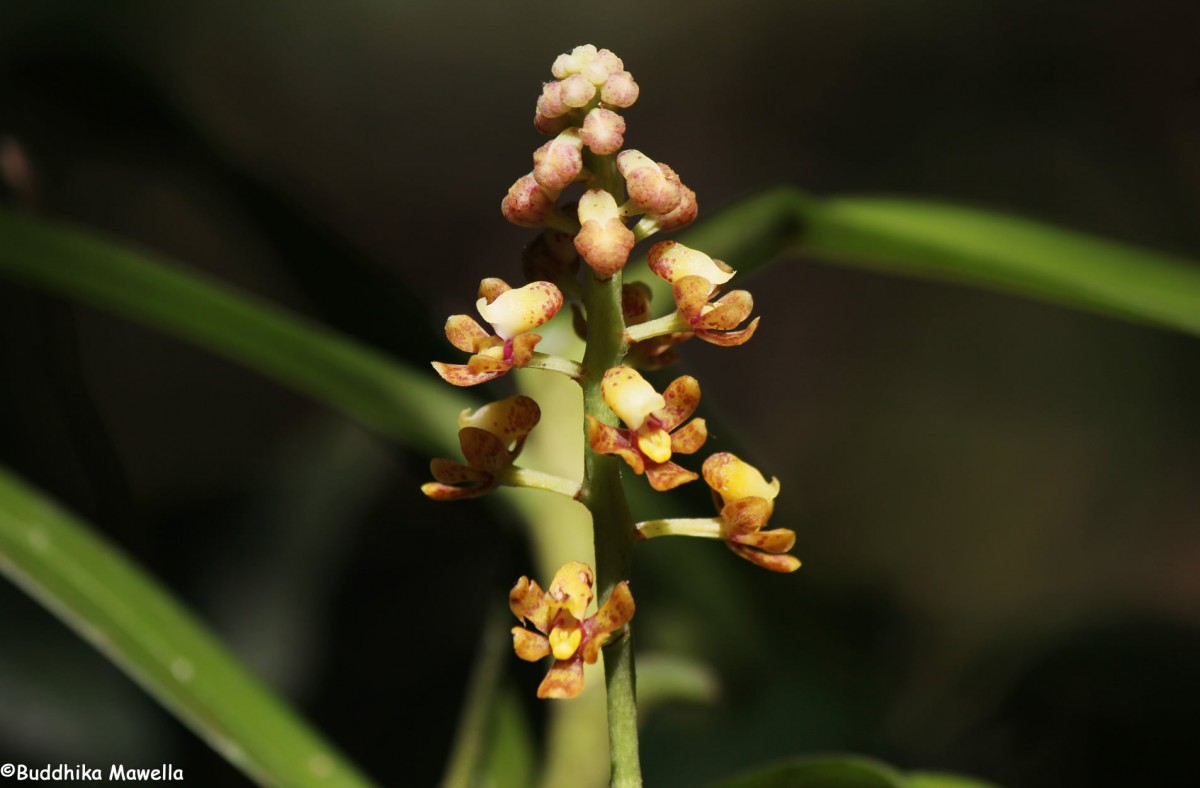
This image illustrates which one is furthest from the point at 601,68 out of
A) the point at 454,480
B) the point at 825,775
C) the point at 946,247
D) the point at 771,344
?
the point at 771,344

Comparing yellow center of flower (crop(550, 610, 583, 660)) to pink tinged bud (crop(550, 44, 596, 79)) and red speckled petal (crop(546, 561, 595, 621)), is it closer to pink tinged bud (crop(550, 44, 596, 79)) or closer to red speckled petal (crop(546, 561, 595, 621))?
red speckled petal (crop(546, 561, 595, 621))

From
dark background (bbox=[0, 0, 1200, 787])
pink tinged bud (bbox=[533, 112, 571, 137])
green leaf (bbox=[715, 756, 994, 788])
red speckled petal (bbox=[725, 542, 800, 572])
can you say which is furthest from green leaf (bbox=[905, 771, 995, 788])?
dark background (bbox=[0, 0, 1200, 787])

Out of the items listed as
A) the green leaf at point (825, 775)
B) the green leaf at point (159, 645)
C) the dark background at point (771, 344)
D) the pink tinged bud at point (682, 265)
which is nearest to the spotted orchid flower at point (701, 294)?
the pink tinged bud at point (682, 265)

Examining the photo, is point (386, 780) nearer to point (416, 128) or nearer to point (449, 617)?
point (449, 617)

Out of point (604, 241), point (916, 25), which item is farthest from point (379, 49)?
point (604, 241)

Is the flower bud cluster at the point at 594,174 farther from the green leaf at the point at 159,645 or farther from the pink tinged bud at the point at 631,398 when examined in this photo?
the green leaf at the point at 159,645
